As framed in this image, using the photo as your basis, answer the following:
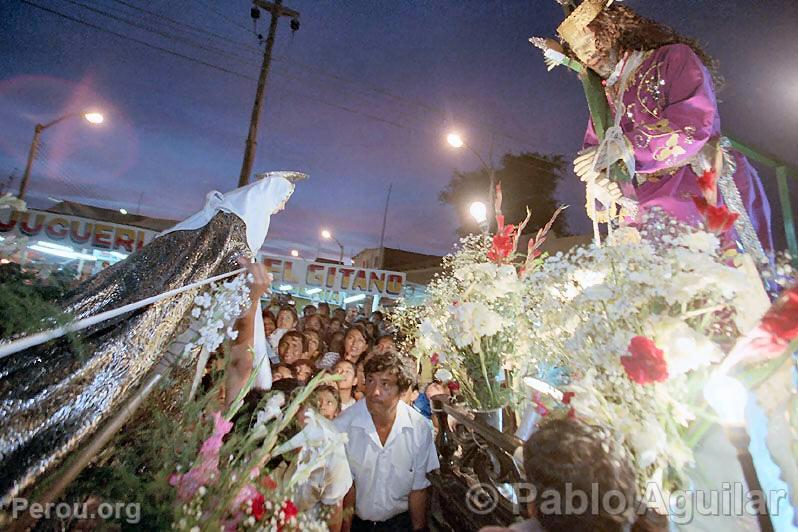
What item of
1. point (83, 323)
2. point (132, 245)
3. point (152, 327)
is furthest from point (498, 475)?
point (132, 245)

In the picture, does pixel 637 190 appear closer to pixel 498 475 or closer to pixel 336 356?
pixel 498 475

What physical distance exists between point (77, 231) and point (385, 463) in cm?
1379

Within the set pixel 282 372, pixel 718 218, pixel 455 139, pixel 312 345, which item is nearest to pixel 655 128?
pixel 718 218

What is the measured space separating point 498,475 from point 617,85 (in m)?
2.51

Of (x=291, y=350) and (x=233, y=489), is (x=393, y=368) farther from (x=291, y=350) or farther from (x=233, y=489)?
(x=291, y=350)

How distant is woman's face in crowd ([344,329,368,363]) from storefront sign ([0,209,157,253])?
30.1 ft

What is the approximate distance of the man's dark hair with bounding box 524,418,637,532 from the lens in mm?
1312

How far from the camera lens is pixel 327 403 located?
396 centimetres

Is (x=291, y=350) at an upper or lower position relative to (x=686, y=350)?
lower

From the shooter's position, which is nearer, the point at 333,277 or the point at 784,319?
the point at 784,319

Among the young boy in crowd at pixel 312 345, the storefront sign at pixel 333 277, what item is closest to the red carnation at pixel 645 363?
the young boy in crowd at pixel 312 345

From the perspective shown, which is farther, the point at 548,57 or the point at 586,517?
the point at 548,57

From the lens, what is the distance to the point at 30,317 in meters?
1.58

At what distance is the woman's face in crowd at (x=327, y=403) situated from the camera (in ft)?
12.7
